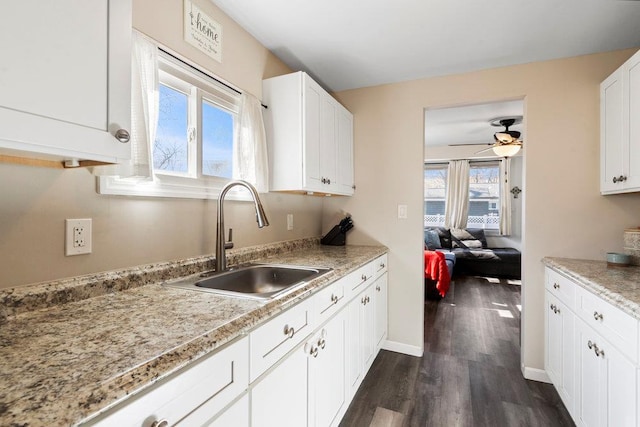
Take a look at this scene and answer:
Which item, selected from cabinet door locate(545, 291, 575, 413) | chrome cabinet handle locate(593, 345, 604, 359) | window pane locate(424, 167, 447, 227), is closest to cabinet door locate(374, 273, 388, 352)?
cabinet door locate(545, 291, 575, 413)

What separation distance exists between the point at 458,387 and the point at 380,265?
98 cm

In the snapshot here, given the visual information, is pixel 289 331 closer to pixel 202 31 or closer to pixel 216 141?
pixel 216 141

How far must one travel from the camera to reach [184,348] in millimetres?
694

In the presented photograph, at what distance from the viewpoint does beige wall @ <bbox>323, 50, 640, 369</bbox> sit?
2117 millimetres

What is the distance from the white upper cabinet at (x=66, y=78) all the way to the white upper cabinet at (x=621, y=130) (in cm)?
241

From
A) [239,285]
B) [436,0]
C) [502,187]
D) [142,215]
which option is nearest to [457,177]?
[502,187]

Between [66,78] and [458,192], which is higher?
[458,192]

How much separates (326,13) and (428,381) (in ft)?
8.22

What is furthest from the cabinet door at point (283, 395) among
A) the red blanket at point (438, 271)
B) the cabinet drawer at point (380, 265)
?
the red blanket at point (438, 271)

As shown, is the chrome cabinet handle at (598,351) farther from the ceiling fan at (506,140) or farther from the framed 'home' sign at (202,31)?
the ceiling fan at (506,140)

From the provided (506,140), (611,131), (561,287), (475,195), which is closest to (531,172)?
(611,131)

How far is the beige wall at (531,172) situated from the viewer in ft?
6.95

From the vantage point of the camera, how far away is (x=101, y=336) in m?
0.75

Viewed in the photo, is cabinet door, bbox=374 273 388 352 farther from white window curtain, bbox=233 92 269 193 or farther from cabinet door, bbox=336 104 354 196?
white window curtain, bbox=233 92 269 193
